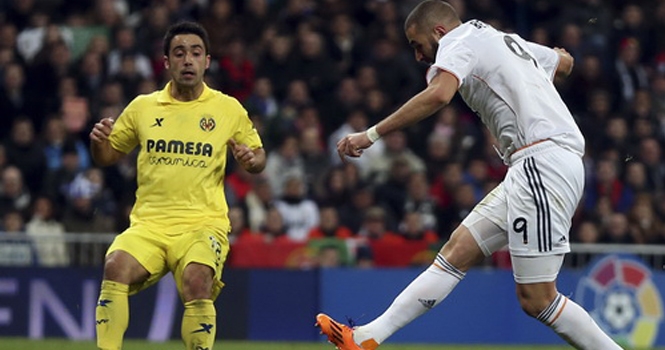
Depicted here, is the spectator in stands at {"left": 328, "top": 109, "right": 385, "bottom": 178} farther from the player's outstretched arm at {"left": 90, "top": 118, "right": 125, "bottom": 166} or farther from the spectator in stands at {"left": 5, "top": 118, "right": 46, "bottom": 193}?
the player's outstretched arm at {"left": 90, "top": 118, "right": 125, "bottom": 166}

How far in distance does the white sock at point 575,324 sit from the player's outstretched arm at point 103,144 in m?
3.02

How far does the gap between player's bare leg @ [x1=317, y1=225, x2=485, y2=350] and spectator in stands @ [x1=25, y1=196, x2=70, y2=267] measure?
739 cm

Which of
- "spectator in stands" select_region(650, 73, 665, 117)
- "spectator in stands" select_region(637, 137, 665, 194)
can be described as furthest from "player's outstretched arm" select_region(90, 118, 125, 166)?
"spectator in stands" select_region(650, 73, 665, 117)

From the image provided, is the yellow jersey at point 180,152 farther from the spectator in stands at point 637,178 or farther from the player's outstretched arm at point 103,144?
the spectator in stands at point 637,178

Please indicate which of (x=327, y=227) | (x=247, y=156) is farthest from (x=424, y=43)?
(x=327, y=227)

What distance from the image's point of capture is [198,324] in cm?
993

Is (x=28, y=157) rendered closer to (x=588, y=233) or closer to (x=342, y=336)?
(x=588, y=233)

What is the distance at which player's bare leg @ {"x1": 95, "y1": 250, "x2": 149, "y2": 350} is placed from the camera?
992 centimetres

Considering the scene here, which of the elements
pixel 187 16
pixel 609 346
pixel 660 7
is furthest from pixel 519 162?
pixel 660 7

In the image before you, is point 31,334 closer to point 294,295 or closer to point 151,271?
point 294,295

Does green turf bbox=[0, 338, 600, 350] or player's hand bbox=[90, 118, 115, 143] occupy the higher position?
player's hand bbox=[90, 118, 115, 143]

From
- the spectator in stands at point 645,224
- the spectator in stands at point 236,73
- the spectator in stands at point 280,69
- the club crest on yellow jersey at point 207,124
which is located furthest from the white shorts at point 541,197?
the spectator in stands at point 280,69

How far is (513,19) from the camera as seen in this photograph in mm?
22422

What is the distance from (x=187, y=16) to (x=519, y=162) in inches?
458
